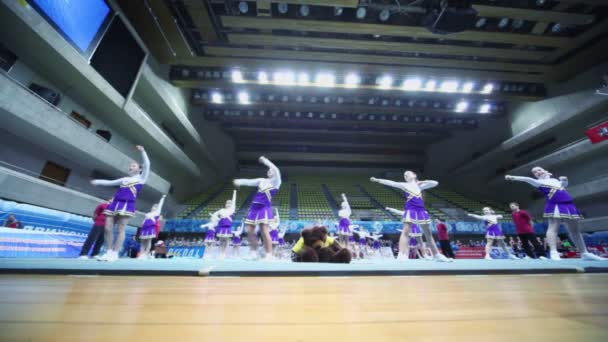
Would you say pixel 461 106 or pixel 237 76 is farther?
pixel 461 106

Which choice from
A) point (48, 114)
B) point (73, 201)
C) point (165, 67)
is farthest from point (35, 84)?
point (165, 67)

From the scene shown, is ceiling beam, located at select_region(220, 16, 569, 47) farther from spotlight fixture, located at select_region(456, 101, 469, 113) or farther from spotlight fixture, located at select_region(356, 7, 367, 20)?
spotlight fixture, located at select_region(456, 101, 469, 113)

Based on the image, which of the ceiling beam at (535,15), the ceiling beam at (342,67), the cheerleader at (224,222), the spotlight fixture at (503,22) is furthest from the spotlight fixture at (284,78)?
the spotlight fixture at (503,22)

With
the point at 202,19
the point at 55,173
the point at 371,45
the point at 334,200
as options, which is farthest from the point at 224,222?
the point at 334,200

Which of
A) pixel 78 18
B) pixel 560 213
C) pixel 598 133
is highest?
pixel 78 18

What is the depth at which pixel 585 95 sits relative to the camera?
436 inches

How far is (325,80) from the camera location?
40.3 ft

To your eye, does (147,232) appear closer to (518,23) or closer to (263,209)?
(263,209)

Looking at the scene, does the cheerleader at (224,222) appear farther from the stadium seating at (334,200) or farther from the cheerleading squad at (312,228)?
the stadium seating at (334,200)

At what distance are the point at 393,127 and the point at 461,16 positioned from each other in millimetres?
11687

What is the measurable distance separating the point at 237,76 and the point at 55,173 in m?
7.79

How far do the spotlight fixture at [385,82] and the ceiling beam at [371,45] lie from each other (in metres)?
1.77

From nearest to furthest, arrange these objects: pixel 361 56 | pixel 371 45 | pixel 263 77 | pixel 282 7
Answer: pixel 282 7, pixel 371 45, pixel 361 56, pixel 263 77

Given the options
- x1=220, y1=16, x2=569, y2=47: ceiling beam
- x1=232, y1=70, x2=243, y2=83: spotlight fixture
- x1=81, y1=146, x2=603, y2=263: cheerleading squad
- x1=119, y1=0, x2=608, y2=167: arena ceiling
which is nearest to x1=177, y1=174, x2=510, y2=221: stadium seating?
x1=119, y1=0, x2=608, y2=167: arena ceiling
